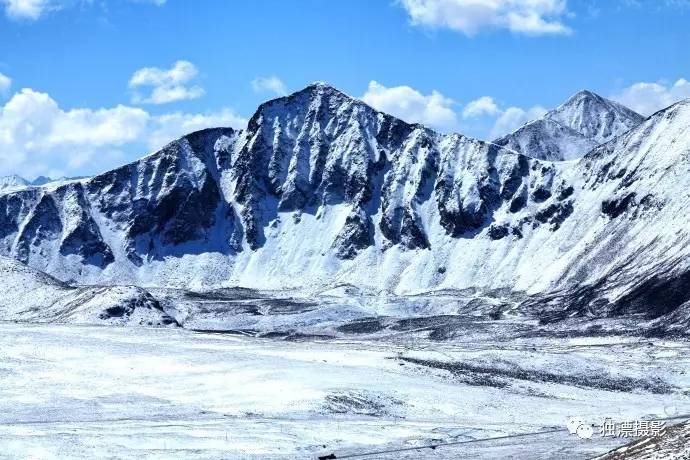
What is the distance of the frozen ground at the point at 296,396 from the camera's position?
1923 inches

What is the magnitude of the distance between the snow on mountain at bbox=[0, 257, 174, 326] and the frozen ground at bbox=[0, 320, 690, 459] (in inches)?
1543

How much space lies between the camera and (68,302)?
164 metres

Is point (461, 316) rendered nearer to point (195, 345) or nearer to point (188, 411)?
point (195, 345)

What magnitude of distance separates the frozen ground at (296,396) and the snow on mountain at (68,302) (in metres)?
39.2

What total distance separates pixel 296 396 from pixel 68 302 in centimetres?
10994

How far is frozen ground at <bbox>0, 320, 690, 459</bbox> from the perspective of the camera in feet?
→ 160

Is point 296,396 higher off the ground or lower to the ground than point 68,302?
lower

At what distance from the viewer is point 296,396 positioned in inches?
2594

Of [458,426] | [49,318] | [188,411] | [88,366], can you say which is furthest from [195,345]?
[49,318]

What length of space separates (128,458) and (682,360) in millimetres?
76794

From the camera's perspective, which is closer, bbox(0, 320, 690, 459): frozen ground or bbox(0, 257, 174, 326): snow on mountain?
bbox(0, 320, 690, 459): frozen ground

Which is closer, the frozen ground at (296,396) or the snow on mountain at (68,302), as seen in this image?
the frozen ground at (296,396)

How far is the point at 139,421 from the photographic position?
55.7 m

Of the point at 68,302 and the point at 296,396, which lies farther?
the point at 68,302
